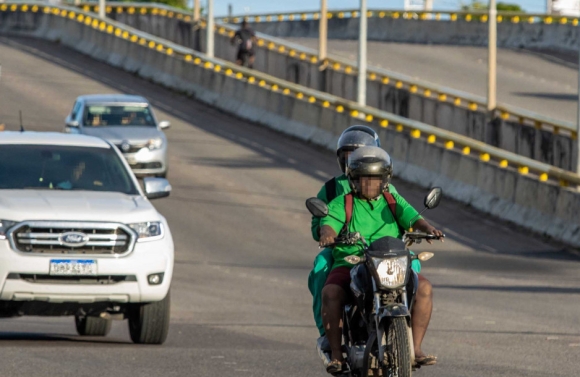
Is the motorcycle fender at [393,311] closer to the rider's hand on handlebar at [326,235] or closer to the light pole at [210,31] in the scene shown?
the rider's hand on handlebar at [326,235]

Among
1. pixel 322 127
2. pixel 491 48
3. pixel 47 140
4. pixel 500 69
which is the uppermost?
pixel 47 140

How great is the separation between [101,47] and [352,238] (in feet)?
141

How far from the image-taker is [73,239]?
1115 cm

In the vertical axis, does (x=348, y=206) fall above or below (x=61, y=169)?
above

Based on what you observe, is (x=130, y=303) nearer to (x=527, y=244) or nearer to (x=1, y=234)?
(x=1, y=234)

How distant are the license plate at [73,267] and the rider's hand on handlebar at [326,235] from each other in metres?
3.79

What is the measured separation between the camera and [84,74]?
1796 inches

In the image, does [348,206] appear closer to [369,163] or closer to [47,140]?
[369,163]

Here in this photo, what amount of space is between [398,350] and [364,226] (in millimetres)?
1114

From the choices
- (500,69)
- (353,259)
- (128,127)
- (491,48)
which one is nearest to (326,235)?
(353,259)

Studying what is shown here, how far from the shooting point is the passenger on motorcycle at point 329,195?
816cm

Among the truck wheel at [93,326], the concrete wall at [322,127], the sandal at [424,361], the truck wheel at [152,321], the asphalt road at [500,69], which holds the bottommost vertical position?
the asphalt road at [500,69]

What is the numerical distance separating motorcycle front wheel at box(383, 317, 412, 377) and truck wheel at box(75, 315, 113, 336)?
613 centimetres

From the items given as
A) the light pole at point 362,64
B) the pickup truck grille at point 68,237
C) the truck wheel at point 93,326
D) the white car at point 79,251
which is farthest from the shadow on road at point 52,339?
the light pole at point 362,64
